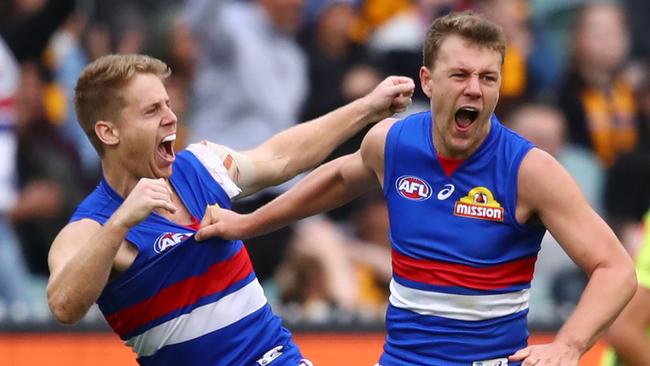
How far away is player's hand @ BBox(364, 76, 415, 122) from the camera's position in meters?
6.07

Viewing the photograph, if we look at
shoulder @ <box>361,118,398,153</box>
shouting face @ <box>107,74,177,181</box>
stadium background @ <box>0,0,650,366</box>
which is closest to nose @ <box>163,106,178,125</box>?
shouting face @ <box>107,74,177,181</box>

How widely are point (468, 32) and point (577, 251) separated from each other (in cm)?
92

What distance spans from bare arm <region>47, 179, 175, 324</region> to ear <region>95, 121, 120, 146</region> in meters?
0.38

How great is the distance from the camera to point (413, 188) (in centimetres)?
546

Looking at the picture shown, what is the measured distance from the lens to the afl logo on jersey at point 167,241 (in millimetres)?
5672

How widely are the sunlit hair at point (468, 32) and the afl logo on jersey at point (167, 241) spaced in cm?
123

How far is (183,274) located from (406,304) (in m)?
0.94

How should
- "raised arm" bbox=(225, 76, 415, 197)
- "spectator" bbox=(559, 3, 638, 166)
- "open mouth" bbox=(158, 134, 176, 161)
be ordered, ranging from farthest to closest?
"spectator" bbox=(559, 3, 638, 166)
"raised arm" bbox=(225, 76, 415, 197)
"open mouth" bbox=(158, 134, 176, 161)

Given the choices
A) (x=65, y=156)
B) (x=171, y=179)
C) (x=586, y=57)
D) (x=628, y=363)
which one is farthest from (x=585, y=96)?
(x=171, y=179)

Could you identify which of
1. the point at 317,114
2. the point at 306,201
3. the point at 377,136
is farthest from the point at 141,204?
the point at 317,114

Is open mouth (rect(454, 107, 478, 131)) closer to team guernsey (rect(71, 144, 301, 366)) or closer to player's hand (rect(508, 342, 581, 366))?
player's hand (rect(508, 342, 581, 366))

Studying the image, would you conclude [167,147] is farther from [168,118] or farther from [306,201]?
[306,201]

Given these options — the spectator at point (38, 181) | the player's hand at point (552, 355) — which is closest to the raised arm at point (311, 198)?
the player's hand at point (552, 355)

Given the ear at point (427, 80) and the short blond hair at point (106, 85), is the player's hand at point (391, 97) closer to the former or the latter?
the ear at point (427, 80)
